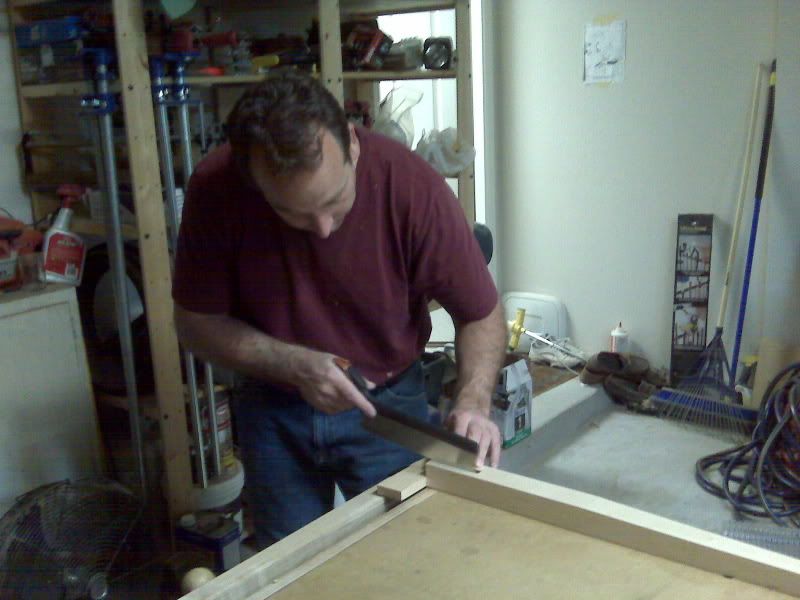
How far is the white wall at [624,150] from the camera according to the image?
2865 mm

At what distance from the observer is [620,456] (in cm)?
Result: 263

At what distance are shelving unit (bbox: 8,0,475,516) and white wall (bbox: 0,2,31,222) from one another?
0.8 inches

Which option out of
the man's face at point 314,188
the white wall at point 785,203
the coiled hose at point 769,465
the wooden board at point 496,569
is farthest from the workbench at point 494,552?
the white wall at point 785,203

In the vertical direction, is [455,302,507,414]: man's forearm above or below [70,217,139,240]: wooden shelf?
below

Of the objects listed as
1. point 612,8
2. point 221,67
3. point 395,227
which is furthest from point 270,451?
point 612,8

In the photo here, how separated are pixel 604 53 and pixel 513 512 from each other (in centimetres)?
258

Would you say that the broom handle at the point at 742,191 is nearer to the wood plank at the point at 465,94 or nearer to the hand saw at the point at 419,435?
the wood plank at the point at 465,94

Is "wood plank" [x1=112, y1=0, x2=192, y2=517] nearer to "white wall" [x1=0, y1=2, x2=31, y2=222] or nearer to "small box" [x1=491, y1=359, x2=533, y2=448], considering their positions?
"white wall" [x1=0, y1=2, x2=31, y2=222]

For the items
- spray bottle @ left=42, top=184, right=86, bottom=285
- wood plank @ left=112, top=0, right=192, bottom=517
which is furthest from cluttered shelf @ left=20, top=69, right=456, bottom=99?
spray bottle @ left=42, top=184, right=86, bottom=285

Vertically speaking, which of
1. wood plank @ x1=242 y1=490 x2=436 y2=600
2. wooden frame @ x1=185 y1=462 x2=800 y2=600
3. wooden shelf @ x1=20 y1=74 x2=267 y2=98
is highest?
wooden shelf @ x1=20 y1=74 x2=267 y2=98

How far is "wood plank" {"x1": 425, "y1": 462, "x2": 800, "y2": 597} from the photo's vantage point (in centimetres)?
78

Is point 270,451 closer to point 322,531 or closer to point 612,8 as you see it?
point 322,531

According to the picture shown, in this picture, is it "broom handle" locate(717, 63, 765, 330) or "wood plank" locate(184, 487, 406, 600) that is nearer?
"wood plank" locate(184, 487, 406, 600)

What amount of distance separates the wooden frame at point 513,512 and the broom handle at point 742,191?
2.21 meters
